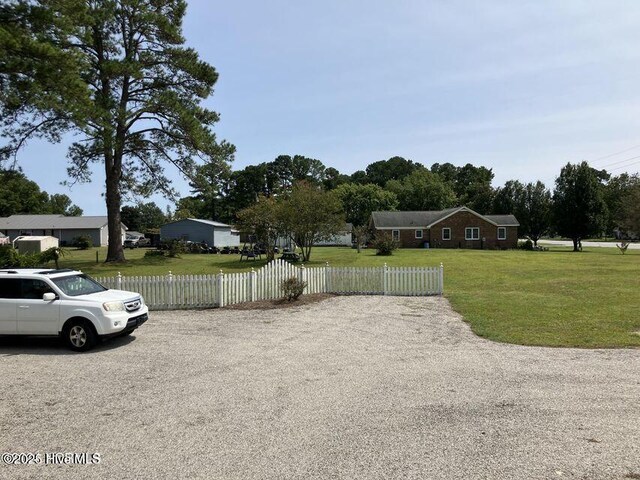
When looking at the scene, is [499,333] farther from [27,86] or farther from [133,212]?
[133,212]

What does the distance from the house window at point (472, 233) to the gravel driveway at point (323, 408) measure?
49.3m

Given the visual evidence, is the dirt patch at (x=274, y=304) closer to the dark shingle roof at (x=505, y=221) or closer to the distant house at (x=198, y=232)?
the distant house at (x=198, y=232)

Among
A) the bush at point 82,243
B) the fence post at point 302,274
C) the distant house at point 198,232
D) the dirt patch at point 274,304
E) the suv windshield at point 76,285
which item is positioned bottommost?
the dirt patch at point 274,304

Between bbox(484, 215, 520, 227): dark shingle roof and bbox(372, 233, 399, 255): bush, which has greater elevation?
bbox(484, 215, 520, 227): dark shingle roof

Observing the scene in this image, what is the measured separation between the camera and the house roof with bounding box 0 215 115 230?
220 ft

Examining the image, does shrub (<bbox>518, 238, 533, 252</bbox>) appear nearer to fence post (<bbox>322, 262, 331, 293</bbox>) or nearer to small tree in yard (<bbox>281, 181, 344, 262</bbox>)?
small tree in yard (<bbox>281, 181, 344, 262</bbox>)

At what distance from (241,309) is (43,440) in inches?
348

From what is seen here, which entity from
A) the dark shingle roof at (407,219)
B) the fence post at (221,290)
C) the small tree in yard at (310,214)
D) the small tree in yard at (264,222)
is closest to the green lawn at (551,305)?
the fence post at (221,290)

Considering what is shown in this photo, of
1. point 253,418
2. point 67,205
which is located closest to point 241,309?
point 253,418

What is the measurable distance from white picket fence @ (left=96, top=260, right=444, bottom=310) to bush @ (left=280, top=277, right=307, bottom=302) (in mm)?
597

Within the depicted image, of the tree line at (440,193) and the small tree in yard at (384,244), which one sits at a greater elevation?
the tree line at (440,193)

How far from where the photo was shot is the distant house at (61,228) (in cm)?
6662

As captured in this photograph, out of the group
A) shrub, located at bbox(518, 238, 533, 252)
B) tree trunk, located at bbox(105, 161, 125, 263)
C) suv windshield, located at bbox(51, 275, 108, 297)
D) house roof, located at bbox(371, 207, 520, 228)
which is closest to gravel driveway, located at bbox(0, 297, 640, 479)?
suv windshield, located at bbox(51, 275, 108, 297)

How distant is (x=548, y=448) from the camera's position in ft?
15.1
